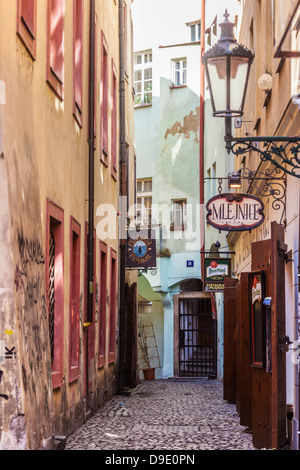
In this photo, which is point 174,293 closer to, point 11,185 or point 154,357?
point 154,357

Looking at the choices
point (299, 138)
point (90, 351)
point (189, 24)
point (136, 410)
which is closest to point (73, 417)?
point (90, 351)

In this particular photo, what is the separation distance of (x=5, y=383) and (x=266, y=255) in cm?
418

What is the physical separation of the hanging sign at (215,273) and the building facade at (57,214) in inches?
112

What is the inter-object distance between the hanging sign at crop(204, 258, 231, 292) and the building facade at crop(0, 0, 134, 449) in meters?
2.84

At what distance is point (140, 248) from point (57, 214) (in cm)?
980

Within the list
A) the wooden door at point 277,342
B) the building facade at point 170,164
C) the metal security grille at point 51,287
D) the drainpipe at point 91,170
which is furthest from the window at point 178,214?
the wooden door at point 277,342

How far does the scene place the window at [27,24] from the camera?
8.31 meters

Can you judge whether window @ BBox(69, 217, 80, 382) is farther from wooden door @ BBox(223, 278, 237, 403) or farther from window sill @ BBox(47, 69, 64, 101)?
wooden door @ BBox(223, 278, 237, 403)

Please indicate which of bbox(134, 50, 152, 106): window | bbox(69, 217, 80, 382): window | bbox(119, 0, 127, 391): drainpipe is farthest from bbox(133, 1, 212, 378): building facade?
bbox(69, 217, 80, 382): window

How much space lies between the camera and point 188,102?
1208 inches

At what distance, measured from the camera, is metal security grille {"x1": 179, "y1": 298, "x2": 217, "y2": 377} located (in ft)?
95.2

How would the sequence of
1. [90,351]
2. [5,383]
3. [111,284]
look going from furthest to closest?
[111,284], [90,351], [5,383]

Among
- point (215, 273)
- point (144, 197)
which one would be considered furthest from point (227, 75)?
point (144, 197)

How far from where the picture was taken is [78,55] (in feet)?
43.7
